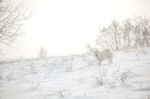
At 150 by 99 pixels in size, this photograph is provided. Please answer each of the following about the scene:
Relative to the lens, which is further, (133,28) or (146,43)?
(133,28)

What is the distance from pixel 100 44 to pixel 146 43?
9182 millimetres

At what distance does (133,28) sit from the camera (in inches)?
1187

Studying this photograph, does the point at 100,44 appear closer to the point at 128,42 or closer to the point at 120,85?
the point at 128,42

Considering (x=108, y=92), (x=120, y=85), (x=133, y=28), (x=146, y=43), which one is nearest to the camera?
(x=108, y=92)

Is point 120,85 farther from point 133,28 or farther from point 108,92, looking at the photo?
point 133,28

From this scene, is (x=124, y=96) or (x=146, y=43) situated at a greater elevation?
(x=146, y=43)

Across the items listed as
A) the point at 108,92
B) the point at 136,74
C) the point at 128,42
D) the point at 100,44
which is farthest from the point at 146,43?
the point at 108,92

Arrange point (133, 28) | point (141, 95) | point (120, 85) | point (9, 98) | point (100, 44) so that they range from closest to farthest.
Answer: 1. point (141, 95)
2. point (120, 85)
3. point (9, 98)
4. point (133, 28)
5. point (100, 44)

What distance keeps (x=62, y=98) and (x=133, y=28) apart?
28030 mm

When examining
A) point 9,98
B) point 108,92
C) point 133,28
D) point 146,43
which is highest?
point 133,28

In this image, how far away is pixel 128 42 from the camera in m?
30.8

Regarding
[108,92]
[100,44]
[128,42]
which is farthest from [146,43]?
[108,92]

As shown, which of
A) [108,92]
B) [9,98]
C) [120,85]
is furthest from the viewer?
[9,98]

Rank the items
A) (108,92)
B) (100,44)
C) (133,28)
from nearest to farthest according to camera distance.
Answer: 1. (108,92)
2. (133,28)
3. (100,44)
